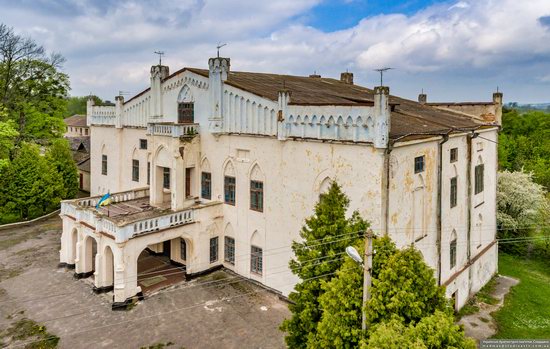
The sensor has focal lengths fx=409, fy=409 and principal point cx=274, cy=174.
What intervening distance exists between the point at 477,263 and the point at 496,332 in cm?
524

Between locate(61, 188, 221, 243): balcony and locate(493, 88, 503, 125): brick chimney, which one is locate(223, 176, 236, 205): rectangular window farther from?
locate(493, 88, 503, 125): brick chimney

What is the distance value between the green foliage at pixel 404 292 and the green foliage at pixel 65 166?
32.1 metres

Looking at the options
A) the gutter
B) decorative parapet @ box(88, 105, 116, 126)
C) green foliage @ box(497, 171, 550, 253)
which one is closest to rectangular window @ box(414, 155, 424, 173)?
the gutter

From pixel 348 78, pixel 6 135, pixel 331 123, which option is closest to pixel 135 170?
pixel 6 135

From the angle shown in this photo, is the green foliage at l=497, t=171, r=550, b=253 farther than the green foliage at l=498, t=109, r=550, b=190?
No

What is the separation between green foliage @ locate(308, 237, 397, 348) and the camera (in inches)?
385

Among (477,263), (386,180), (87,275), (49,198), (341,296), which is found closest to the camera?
(341,296)

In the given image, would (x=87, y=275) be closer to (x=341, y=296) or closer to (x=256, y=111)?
(x=256, y=111)

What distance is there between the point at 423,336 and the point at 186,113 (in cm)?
1827

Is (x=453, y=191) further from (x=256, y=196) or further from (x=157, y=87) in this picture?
(x=157, y=87)

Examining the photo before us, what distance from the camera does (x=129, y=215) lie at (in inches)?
837

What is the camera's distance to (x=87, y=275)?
69.5ft

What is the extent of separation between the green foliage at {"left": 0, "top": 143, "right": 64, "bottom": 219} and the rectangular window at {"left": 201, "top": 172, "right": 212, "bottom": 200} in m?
15.8

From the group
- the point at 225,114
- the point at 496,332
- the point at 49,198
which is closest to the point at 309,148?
the point at 225,114
